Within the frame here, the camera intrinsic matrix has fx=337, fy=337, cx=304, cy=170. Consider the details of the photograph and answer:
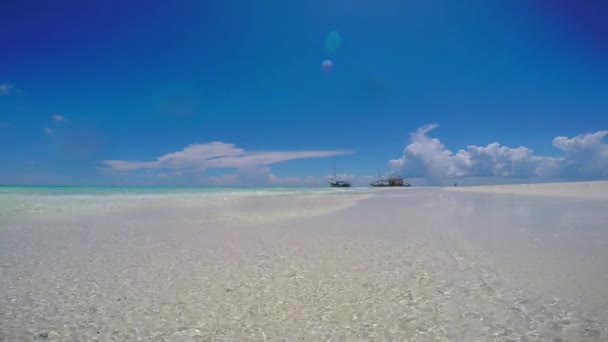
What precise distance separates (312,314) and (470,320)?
183 cm

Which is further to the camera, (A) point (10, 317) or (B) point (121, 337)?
(A) point (10, 317)

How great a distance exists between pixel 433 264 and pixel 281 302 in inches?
129

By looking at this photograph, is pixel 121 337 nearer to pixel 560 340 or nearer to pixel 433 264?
pixel 560 340

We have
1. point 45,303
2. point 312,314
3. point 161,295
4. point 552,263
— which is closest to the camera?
point 312,314

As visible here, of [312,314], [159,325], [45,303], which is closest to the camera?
[159,325]

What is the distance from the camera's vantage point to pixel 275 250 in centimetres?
784

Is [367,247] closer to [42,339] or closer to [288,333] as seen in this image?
[288,333]

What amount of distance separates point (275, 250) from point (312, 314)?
3.79m

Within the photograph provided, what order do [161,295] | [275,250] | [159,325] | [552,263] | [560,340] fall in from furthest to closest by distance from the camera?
1. [275,250]
2. [552,263]
3. [161,295]
4. [159,325]
5. [560,340]

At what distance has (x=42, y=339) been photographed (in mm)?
3578

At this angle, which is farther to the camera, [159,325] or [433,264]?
[433,264]

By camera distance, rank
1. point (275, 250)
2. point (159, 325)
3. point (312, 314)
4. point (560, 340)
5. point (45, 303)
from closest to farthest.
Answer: point (560, 340)
point (159, 325)
point (312, 314)
point (45, 303)
point (275, 250)

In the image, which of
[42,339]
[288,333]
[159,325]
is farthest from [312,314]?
[42,339]

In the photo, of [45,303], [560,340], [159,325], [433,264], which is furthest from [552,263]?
[45,303]
